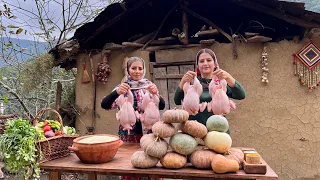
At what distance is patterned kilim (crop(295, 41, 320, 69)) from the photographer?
13.1 ft

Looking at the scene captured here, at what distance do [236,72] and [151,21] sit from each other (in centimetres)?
199

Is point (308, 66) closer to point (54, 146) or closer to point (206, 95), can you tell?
point (206, 95)

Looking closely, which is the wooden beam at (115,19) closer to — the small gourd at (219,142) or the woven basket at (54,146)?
the woven basket at (54,146)

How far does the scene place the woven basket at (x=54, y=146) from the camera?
2111mm

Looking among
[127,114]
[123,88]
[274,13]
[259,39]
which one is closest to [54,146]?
[127,114]

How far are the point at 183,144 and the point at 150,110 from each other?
0.73m

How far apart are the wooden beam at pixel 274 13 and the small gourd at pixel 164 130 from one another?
298 cm

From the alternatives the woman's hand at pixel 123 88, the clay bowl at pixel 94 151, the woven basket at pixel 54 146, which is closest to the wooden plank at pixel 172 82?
the woman's hand at pixel 123 88

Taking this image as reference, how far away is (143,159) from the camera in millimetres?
1859

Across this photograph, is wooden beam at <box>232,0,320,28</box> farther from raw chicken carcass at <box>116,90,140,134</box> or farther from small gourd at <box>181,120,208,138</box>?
small gourd at <box>181,120,208,138</box>

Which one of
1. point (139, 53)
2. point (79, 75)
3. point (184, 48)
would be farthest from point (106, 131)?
point (184, 48)

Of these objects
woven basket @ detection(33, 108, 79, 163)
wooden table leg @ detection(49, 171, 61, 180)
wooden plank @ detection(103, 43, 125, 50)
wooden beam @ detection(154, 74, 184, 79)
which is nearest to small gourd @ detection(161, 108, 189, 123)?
woven basket @ detection(33, 108, 79, 163)

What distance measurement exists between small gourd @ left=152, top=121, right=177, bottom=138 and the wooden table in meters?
0.25

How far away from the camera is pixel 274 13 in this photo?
13.0ft
